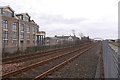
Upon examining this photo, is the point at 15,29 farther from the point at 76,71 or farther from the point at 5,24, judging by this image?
the point at 76,71

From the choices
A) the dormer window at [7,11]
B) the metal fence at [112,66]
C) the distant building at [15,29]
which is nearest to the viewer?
the metal fence at [112,66]

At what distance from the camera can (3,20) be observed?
156 feet

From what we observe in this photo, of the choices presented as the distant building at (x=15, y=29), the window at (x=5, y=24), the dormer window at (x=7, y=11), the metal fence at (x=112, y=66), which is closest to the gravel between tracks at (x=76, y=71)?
the metal fence at (x=112, y=66)

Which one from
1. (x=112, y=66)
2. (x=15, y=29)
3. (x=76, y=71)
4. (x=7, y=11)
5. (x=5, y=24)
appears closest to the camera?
(x=112, y=66)

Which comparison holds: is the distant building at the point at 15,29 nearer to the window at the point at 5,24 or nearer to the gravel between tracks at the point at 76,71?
the window at the point at 5,24

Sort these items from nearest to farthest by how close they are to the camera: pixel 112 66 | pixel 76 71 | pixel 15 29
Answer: pixel 112 66, pixel 76 71, pixel 15 29

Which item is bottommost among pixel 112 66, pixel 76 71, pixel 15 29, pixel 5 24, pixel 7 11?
pixel 76 71

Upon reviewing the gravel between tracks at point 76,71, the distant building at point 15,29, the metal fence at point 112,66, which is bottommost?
the gravel between tracks at point 76,71

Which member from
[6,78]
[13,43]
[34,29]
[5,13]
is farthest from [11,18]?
[6,78]

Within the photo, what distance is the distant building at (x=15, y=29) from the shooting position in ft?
156

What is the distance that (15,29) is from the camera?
5300 centimetres

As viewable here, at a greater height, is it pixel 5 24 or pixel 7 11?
pixel 7 11

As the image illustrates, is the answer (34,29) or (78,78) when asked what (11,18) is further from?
(78,78)

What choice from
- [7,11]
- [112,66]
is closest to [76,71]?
[112,66]
